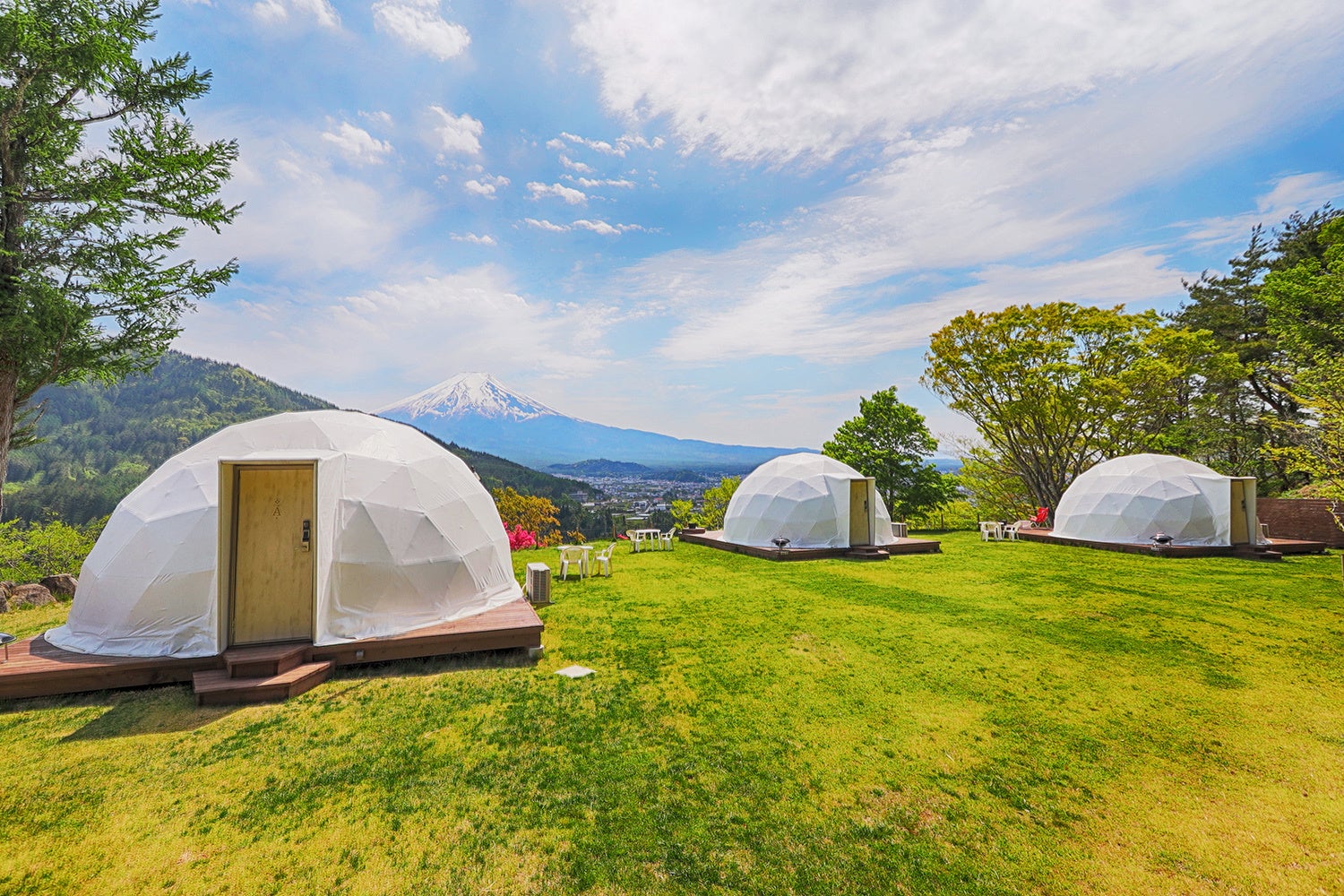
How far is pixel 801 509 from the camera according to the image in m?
13.9

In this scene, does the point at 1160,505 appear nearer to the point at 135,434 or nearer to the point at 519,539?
the point at 519,539

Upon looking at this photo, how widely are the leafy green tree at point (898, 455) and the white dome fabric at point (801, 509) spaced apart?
23.8ft

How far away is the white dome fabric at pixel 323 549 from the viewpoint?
5.36 m

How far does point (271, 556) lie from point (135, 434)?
3429 inches

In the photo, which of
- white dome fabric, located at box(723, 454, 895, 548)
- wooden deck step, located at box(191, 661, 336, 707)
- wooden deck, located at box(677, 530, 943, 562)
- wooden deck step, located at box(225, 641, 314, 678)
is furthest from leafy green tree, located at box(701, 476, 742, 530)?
wooden deck step, located at box(191, 661, 336, 707)

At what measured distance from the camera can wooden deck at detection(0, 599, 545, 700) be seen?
483 cm

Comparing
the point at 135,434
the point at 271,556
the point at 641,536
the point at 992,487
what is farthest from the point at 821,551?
the point at 135,434

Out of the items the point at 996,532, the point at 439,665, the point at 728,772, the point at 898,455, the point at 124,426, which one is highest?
the point at 124,426

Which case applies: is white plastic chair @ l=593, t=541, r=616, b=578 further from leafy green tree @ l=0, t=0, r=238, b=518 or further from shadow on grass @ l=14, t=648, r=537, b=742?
leafy green tree @ l=0, t=0, r=238, b=518

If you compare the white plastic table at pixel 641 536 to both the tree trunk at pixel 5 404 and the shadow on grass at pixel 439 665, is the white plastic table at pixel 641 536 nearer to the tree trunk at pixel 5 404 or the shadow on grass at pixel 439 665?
the shadow on grass at pixel 439 665

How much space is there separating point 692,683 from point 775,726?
3.71 ft

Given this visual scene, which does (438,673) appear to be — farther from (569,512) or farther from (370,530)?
(569,512)

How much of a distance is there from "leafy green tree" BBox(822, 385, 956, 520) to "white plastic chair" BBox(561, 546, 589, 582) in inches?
589

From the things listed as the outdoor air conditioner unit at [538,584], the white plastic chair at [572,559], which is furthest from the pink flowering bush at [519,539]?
the outdoor air conditioner unit at [538,584]
